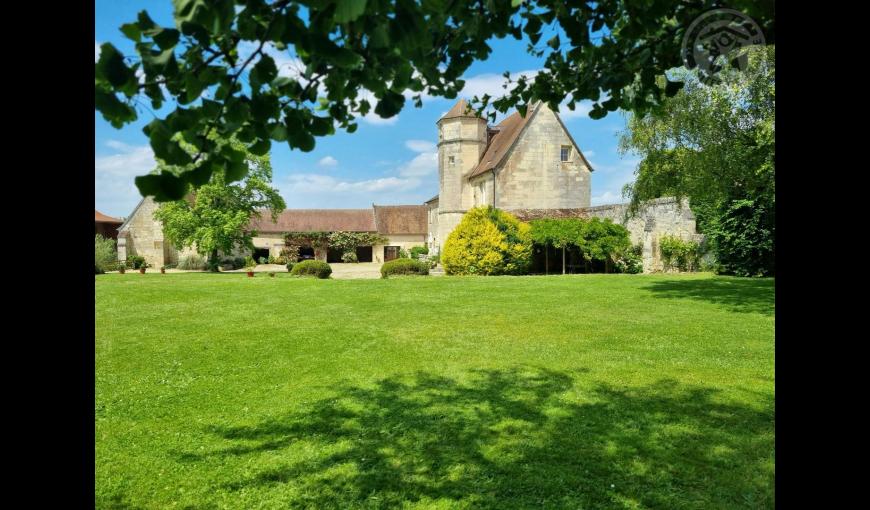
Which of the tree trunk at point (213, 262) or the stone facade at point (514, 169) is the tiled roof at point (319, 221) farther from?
the stone facade at point (514, 169)

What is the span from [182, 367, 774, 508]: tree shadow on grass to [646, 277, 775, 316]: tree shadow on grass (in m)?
7.95

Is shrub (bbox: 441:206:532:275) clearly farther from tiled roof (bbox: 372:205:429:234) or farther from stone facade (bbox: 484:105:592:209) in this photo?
tiled roof (bbox: 372:205:429:234)

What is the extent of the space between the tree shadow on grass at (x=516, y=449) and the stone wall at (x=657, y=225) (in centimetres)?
2003

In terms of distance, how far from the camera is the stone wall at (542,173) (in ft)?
101

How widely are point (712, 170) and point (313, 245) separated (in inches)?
1377

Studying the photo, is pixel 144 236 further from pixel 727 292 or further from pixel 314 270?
pixel 727 292

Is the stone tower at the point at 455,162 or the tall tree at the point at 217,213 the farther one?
the stone tower at the point at 455,162

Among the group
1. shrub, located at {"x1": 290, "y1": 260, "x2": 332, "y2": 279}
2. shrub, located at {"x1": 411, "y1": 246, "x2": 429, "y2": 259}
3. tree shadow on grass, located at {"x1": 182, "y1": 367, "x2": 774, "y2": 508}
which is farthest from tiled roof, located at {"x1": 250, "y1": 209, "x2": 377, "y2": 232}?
tree shadow on grass, located at {"x1": 182, "y1": 367, "x2": 774, "y2": 508}

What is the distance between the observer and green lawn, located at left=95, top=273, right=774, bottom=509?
3.75m

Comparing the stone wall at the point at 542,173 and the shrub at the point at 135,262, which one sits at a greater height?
the stone wall at the point at 542,173

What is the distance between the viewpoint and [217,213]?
29219mm

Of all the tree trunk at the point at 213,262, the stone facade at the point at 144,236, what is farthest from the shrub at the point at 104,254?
the tree trunk at the point at 213,262

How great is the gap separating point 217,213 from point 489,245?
1654 centimetres
